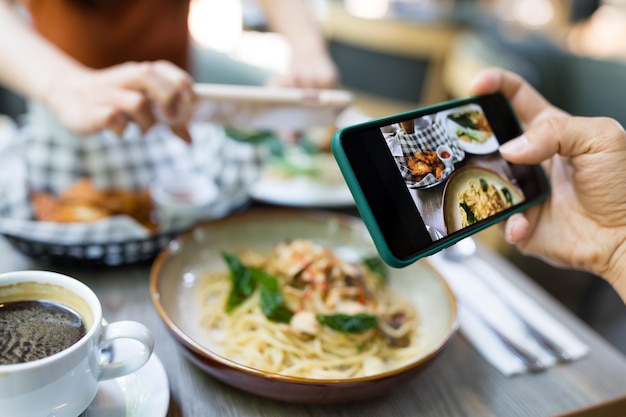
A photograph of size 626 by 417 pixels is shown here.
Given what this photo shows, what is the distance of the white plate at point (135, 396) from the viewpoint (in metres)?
0.80

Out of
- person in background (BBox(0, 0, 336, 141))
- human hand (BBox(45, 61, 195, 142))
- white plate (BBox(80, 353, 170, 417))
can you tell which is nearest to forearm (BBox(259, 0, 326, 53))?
person in background (BBox(0, 0, 336, 141))

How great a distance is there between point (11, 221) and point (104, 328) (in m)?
0.53

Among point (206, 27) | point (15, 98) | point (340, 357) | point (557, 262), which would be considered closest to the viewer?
point (340, 357)

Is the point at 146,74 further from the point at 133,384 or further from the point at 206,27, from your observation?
the point at 206,27

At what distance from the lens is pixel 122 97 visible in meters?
1.15

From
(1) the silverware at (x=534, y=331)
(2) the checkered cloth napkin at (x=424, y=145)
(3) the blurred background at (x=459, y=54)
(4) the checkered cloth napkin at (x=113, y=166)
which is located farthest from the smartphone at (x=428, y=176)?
(3) the blurred background at (x=459, y=54)

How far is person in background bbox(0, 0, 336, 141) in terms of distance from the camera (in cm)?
116

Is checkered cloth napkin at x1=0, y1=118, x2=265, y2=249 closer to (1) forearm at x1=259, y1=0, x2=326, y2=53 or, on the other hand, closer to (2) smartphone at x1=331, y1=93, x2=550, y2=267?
(1) forearm at x1=259, y1=0, x2=326, y2=53

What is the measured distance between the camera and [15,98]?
281cm

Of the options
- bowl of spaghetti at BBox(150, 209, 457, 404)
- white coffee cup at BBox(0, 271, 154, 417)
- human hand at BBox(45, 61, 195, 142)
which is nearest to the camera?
white coffee cup at BBox(0, 271, 154, 417)

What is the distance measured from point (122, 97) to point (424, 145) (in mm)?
683

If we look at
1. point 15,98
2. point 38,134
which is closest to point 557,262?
point 38,134

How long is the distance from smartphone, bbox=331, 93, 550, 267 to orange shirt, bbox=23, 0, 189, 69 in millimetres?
1258

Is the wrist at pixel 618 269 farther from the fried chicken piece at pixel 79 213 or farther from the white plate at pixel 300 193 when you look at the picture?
the fried chicken piece at pixel 79 213
